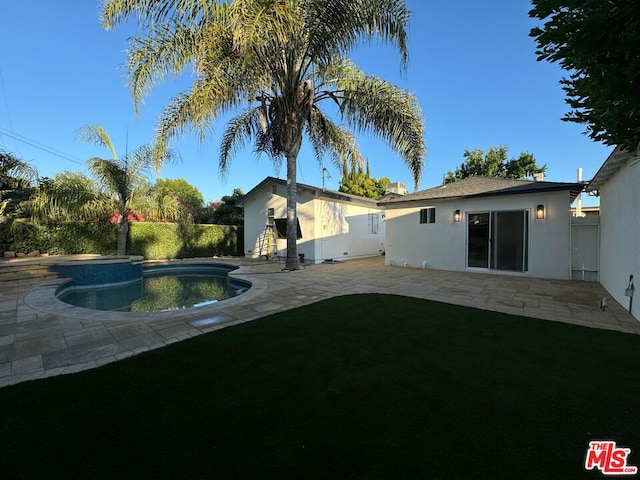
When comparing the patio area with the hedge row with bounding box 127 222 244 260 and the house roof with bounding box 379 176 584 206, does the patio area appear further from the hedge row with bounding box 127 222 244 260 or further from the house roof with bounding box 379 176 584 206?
the hedge row with bounding box 127 222 244 260

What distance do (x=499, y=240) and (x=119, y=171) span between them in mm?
16842

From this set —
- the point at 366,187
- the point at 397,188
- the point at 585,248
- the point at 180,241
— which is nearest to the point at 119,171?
the point at 180,241

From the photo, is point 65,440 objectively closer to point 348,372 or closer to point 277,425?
point 277,425

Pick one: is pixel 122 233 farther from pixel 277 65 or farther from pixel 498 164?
pixel 498 164

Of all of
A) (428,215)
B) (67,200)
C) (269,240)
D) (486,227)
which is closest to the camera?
(486,227)

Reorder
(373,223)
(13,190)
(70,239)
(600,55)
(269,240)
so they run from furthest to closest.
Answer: (373,223)
(269,240)
(70,239)
(13,190)
(600,55)

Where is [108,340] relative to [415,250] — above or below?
below

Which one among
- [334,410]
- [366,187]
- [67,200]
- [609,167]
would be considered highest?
[366,187]

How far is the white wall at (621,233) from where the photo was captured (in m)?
5.61

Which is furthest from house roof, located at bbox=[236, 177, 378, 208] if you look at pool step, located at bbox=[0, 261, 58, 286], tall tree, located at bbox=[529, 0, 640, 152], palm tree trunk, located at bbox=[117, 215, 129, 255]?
tall tree, located at bbox=[529, 0, 640, 152]

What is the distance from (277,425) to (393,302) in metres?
4.76

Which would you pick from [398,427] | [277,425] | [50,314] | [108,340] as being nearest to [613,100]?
[398,427]

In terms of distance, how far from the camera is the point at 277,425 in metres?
2.44

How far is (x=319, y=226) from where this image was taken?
1517cm
